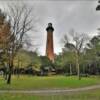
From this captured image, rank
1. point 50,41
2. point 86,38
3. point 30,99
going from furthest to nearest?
point 50,41 < point 86,38 < point 30,99

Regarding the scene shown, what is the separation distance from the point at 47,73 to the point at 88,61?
695 inches

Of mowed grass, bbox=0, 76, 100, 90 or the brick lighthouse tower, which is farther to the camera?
the brick lighthouse tower

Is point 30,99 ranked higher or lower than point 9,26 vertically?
lower

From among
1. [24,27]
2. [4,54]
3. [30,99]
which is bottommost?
[30,99]

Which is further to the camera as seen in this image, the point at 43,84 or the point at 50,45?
the point at 50,45

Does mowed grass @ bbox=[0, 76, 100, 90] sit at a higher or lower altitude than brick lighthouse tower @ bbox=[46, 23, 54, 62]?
lower

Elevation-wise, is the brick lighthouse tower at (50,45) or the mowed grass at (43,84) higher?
the brick lighthouse tower at (50,45)

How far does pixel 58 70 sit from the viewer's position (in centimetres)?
13262

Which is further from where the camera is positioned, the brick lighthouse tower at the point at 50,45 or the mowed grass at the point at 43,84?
the brick lighthouse tower at the point at 50,45

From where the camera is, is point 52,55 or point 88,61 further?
point 52,55

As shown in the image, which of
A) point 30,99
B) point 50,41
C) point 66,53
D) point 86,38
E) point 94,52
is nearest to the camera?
point 30,99

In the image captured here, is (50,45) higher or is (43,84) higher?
(50,45)

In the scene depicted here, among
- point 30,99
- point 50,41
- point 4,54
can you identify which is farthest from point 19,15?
point 50,41

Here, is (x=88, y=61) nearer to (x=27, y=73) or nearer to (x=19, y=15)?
(x=27, y=73)
